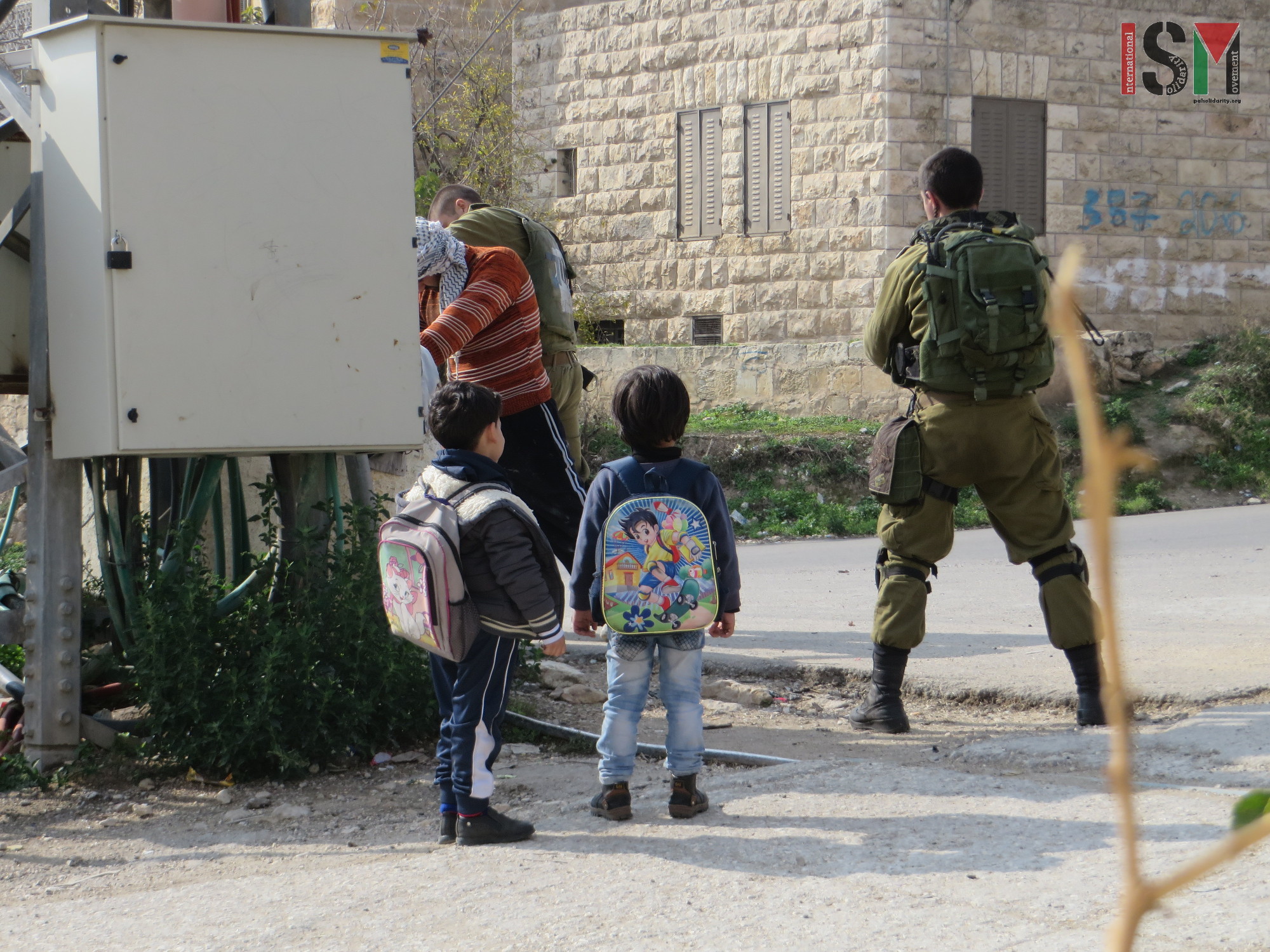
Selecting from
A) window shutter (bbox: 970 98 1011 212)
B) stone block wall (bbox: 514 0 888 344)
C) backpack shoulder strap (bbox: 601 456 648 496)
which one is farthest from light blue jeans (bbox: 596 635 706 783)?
window shutter (bbox: 970 98 1011 212)

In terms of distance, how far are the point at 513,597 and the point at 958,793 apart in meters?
1.19

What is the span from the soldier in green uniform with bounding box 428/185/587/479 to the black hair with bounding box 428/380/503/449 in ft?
5.92

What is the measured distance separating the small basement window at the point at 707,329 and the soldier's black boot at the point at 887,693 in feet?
36.1

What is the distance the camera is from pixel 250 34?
3.98 metres

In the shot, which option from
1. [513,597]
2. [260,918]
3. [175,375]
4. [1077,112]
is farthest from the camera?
[1077,112]

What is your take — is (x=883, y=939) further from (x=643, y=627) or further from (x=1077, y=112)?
(x=1077, y=112)

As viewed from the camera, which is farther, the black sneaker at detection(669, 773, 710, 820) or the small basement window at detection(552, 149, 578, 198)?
the small basement window at detection(552, 149, 578, 198)

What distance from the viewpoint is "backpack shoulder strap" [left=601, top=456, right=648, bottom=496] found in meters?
3.55

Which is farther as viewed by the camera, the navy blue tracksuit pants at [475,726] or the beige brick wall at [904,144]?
the beige brick wall at [904,144]

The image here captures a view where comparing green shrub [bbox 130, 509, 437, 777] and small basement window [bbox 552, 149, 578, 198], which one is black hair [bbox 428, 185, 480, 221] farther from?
small basement window [bbox 552, 149, 578, 198]

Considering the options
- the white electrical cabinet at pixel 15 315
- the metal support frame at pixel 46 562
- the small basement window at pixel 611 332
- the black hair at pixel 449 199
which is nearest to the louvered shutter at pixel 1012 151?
the small basement window at pixel 611 332

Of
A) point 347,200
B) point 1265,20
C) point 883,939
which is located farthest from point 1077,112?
point 883,939

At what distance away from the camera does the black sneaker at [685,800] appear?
3422 millimetres

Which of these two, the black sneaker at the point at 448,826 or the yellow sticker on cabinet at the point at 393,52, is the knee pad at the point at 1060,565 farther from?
the yellow sticker on cabinet at the point at 393,52
